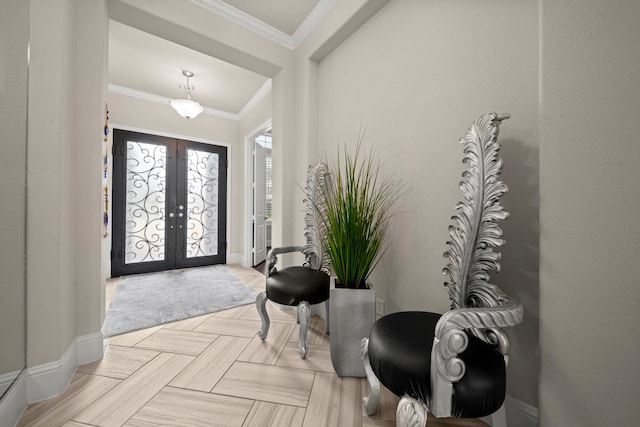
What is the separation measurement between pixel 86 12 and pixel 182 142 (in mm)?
2746

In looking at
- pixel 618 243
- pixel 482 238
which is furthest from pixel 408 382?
pixel 618 243

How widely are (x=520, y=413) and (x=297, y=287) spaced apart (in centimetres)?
125

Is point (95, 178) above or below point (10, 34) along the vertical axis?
below

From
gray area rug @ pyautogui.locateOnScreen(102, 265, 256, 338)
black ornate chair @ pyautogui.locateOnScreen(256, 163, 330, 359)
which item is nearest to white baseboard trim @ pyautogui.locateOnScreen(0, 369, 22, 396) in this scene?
gray area rug @ pyautogui.locateOnScreen(102, 265, 256, 338)

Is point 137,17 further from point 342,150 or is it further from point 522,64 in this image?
point 522,64

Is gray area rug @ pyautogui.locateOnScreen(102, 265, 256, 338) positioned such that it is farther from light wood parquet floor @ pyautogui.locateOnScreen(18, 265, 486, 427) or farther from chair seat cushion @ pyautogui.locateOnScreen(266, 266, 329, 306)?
chair seat cushion @ pyautogui.locateOnScreen(266, 266, 329, 306)

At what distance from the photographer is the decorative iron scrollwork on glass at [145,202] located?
12.4 ft

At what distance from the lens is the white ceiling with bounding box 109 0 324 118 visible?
2135 mm

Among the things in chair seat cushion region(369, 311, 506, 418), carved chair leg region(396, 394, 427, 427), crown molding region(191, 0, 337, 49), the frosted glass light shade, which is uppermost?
crown molding region(191, 0, 337, 49)

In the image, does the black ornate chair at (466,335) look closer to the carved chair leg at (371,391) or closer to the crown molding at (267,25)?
the carved chair leg at (371,391)

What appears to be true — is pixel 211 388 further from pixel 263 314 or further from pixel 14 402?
pixel 14 402

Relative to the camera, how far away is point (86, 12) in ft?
5.09

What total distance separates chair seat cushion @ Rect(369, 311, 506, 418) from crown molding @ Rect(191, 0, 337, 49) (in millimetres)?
2502

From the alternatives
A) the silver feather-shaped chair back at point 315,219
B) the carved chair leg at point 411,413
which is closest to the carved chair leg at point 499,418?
the carved chair leg at point 411,413
